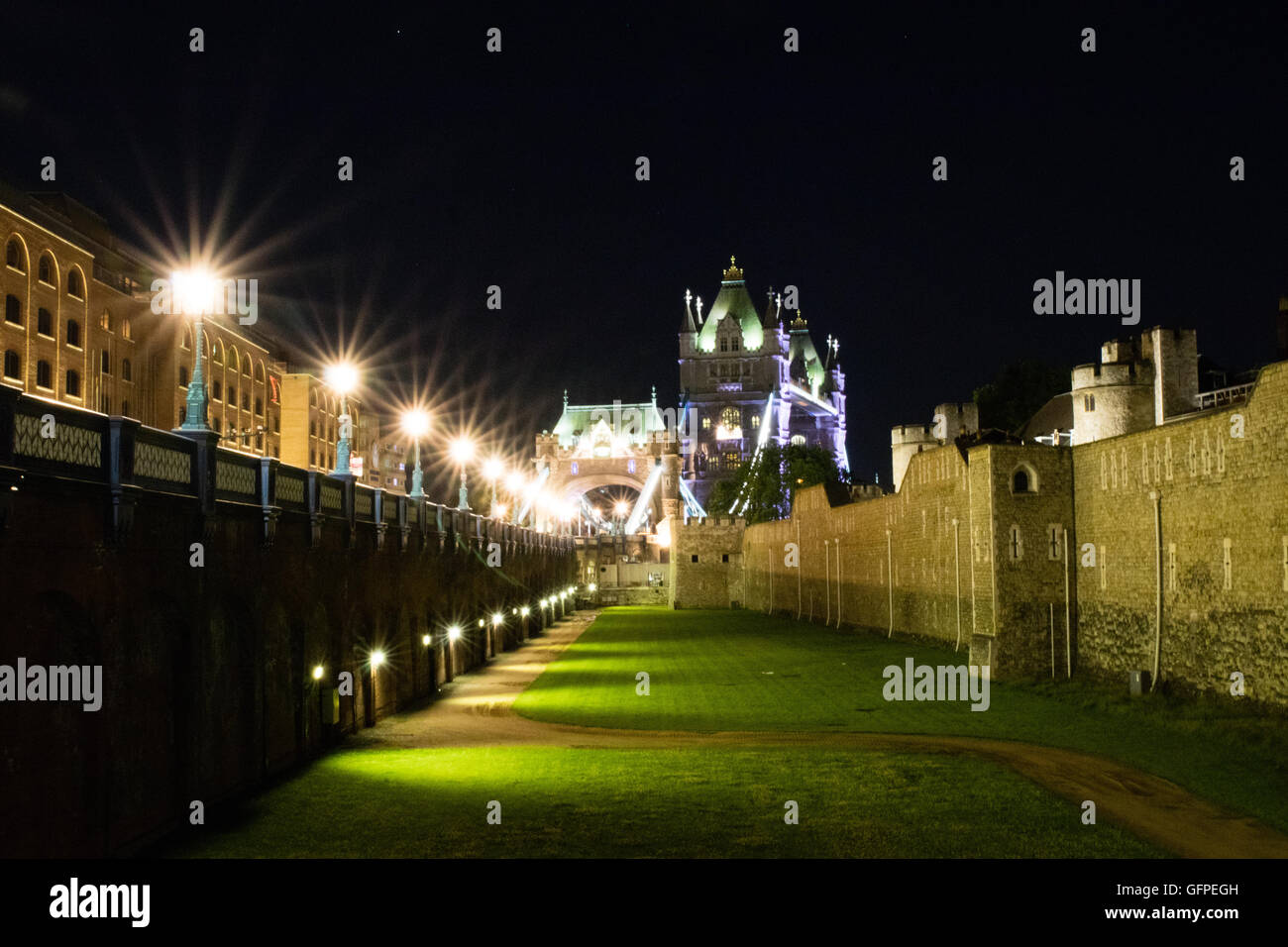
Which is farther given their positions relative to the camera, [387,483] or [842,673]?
[387,483]

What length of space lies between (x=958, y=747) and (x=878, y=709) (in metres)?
5.48

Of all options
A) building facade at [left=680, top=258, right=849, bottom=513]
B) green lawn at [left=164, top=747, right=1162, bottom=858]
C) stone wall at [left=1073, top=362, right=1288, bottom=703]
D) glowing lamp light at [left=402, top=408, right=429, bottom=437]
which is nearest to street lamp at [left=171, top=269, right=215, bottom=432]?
green lawn at [left=164, top=747, right=1162, bottom=858]

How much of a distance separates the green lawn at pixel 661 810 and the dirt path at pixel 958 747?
2.42 ft

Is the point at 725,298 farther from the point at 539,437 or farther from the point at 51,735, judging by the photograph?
the point at 51,735

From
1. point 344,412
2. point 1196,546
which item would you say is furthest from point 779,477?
point 344,412

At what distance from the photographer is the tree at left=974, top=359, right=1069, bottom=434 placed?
8056 centimetres

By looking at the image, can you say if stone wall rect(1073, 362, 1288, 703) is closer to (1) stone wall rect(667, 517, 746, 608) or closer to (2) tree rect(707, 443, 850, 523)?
(1) stone wall rect(667, 517, 746, 608)

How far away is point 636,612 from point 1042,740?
2540 inches

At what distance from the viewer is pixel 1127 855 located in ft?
45.7

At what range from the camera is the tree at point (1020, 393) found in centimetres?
8056

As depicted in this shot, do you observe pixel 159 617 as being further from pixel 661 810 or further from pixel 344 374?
pixel 344 374

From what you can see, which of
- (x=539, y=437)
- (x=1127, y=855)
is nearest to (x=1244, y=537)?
(x=1127, y=855)

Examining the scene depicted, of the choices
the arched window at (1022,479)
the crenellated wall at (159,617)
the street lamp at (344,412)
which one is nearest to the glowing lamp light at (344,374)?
the street lamp at (344,412)

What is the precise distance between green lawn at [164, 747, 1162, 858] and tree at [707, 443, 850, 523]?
7928 centimetres
